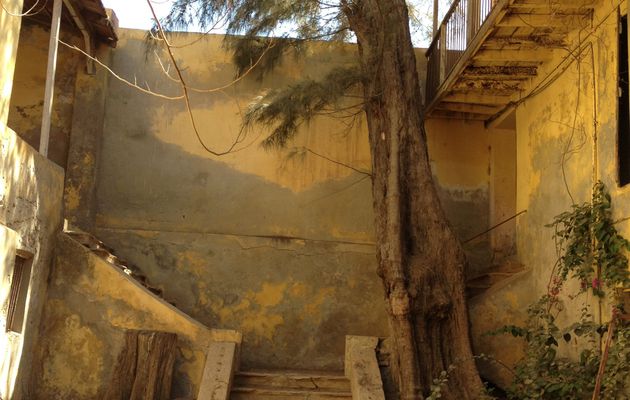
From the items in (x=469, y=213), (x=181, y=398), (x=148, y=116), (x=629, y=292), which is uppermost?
(x=148, y=116)

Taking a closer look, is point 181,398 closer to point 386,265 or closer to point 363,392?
point 363,392

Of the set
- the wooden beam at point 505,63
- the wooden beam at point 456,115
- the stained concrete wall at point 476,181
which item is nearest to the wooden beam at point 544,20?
the wooden beam at point 505,63

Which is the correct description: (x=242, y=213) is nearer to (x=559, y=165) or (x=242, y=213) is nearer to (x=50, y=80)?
(x=50, y=80)

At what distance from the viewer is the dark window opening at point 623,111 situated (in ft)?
27.4

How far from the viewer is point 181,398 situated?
9.66 m

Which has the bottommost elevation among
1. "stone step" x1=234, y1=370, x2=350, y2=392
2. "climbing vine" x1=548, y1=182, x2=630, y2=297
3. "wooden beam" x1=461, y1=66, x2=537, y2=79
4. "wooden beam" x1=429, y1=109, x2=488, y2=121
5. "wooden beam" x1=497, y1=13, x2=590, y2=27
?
"stone step" x1=234, y1=370, x2=350, y2=392

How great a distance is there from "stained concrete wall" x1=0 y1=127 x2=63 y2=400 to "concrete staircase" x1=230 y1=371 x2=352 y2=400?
8.49ft

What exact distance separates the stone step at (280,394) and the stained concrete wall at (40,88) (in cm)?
513

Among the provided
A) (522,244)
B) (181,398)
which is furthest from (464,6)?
(181,398)

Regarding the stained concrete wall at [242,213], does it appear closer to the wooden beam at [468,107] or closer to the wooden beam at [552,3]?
the wooden beam at [468,107]

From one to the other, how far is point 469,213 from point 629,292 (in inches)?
188

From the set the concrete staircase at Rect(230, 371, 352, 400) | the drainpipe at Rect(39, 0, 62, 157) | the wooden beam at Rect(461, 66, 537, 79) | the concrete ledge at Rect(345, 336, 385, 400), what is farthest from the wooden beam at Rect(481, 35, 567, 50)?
the drainpipe at Rect(39, 0, 62, 157)

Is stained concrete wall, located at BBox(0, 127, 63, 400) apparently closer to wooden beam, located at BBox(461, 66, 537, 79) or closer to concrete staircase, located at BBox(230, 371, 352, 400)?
concrete staircase, located at BBox(230, 371, 352, 400)

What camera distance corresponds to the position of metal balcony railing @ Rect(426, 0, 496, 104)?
395 inches
